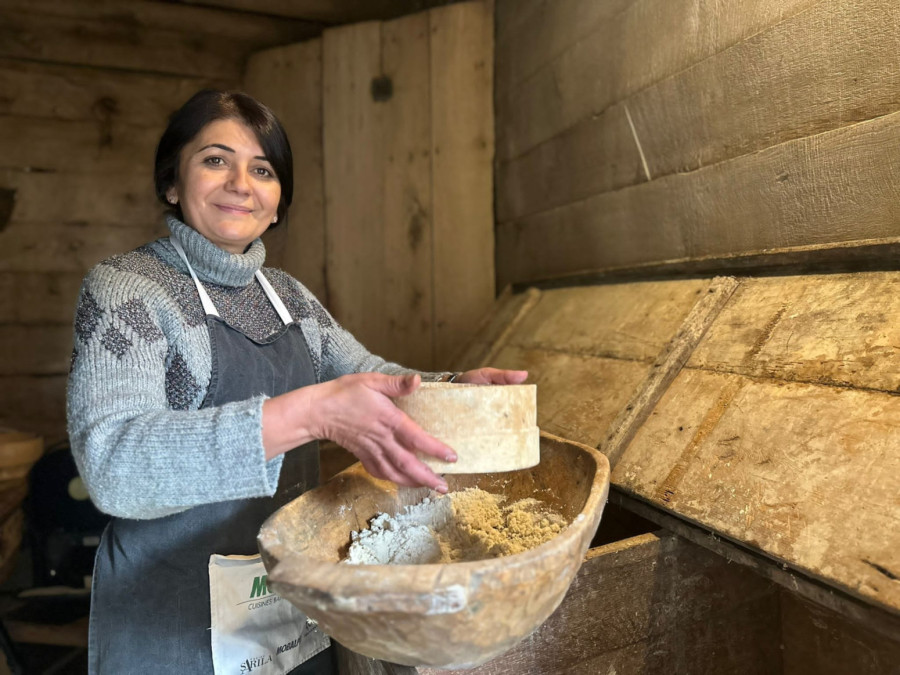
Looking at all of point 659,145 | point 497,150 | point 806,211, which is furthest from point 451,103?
point 806,211

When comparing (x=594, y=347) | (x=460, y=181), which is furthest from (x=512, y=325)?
(x=460, y=181)

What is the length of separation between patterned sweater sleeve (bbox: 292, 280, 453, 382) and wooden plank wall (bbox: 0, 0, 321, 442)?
193 centimetres

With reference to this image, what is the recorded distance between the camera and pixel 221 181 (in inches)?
47.3

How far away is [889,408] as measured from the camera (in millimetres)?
919

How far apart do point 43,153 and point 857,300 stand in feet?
11.1

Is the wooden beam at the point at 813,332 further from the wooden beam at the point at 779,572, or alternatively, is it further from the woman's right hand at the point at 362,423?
the woman's right hand at the point at 362,423

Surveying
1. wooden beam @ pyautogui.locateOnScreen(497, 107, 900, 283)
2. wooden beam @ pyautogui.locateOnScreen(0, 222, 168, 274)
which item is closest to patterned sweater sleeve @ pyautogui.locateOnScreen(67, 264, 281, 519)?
wooden beam @ pyautogui.locateOnScreen(497, 107, 900, 283)

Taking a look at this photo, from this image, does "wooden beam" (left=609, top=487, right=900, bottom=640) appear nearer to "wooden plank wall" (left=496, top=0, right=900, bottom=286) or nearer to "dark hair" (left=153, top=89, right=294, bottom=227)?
"wooden plank wall" (left=496, top=0, right=900, bottom=286)

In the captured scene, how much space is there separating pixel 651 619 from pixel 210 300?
45.1 inches

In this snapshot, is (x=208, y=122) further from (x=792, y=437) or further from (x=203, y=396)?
(x=792, y=437)

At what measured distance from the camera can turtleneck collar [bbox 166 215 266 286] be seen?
3.93 feet

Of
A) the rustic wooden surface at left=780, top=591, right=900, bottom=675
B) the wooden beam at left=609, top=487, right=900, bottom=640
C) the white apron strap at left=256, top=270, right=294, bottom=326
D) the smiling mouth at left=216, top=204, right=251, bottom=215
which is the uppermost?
the smiling mouth at left=216, top=204, right=251, bottom=215

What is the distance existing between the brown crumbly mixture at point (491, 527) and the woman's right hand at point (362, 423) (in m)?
0.22

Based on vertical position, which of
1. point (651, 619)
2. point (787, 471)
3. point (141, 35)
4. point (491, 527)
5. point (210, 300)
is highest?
point (141, 35)
